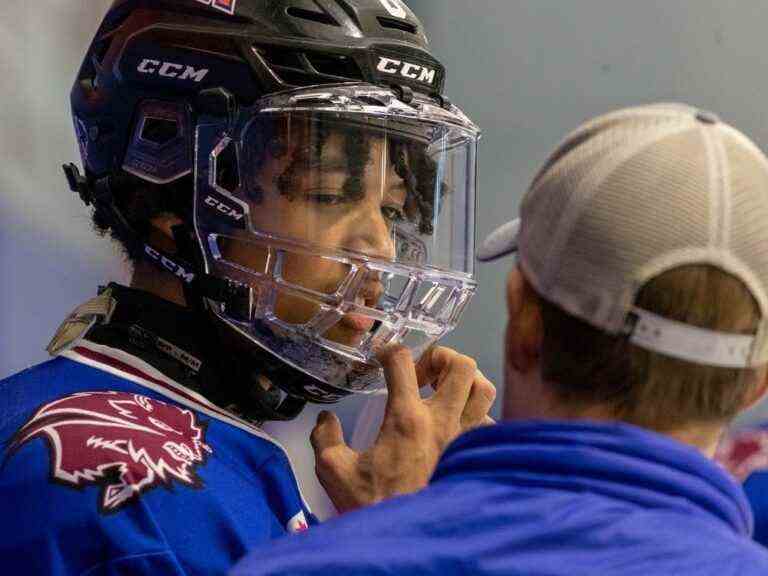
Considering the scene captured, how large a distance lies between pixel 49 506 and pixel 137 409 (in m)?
0.17

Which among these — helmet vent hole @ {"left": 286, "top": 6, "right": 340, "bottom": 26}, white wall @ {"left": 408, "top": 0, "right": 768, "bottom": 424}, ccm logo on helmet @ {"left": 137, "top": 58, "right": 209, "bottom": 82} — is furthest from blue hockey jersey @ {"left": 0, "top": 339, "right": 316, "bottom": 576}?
white wall @ {"left": 408, "top": 0, "right": 768, "bottom": 424}

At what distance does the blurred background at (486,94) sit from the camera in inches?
94.3

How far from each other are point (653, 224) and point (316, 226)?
713 mm

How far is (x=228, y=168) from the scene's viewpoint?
5.02ft

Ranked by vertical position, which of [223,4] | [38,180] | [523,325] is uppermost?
[223,4]

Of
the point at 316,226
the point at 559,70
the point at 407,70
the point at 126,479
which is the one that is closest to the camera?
the point at 126,479

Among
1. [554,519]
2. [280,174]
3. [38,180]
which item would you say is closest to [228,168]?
[280,174]

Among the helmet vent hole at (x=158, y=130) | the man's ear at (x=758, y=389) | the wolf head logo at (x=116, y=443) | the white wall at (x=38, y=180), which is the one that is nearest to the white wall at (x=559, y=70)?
the white wall at (x=38, y=180)

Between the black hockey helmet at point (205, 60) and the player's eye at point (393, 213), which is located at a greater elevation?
the black hockey helmet at point (205, 60)

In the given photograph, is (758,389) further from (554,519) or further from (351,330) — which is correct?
(351,330)

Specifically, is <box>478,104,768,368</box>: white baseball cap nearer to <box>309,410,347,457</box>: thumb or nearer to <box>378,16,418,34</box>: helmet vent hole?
<box>309,410,347,457</box>: thumb

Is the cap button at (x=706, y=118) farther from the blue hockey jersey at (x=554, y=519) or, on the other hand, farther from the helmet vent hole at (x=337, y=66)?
the helmet vent hole at (x=337, y=66)

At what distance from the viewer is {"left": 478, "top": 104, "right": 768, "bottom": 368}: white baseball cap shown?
0.83m

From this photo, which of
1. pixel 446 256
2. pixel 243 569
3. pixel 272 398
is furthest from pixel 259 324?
pixel 243 569
